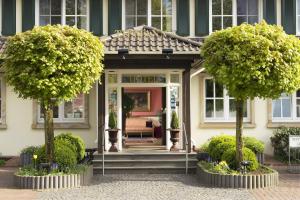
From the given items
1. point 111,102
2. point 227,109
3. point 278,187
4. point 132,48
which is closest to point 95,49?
point 132,48

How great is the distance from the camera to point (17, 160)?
16469mm

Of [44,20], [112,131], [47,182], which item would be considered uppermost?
[44,20]

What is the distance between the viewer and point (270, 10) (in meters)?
18.0

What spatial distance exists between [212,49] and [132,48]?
305 cm

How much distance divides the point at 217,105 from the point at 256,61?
6160 millimetres

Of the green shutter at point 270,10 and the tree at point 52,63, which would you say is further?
the green shutter at point 270,10

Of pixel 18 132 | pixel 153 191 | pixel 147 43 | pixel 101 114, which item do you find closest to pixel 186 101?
pixel 147 43

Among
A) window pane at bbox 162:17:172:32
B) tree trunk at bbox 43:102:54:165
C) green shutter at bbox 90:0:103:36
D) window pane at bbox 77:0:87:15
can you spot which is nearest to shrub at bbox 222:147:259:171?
tree trunk at bbox 43:102:54:165

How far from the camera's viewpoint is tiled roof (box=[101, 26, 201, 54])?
48.0 feet

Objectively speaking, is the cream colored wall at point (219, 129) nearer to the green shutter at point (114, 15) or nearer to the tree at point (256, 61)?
the green shutter at point (114, 15)

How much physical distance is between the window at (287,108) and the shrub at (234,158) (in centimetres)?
521

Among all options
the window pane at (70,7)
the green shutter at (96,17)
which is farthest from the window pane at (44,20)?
the green shutter at (96,17)

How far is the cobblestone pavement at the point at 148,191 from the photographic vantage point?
11.1 m

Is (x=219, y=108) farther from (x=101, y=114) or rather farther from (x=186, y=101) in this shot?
(x=101, y=114)
